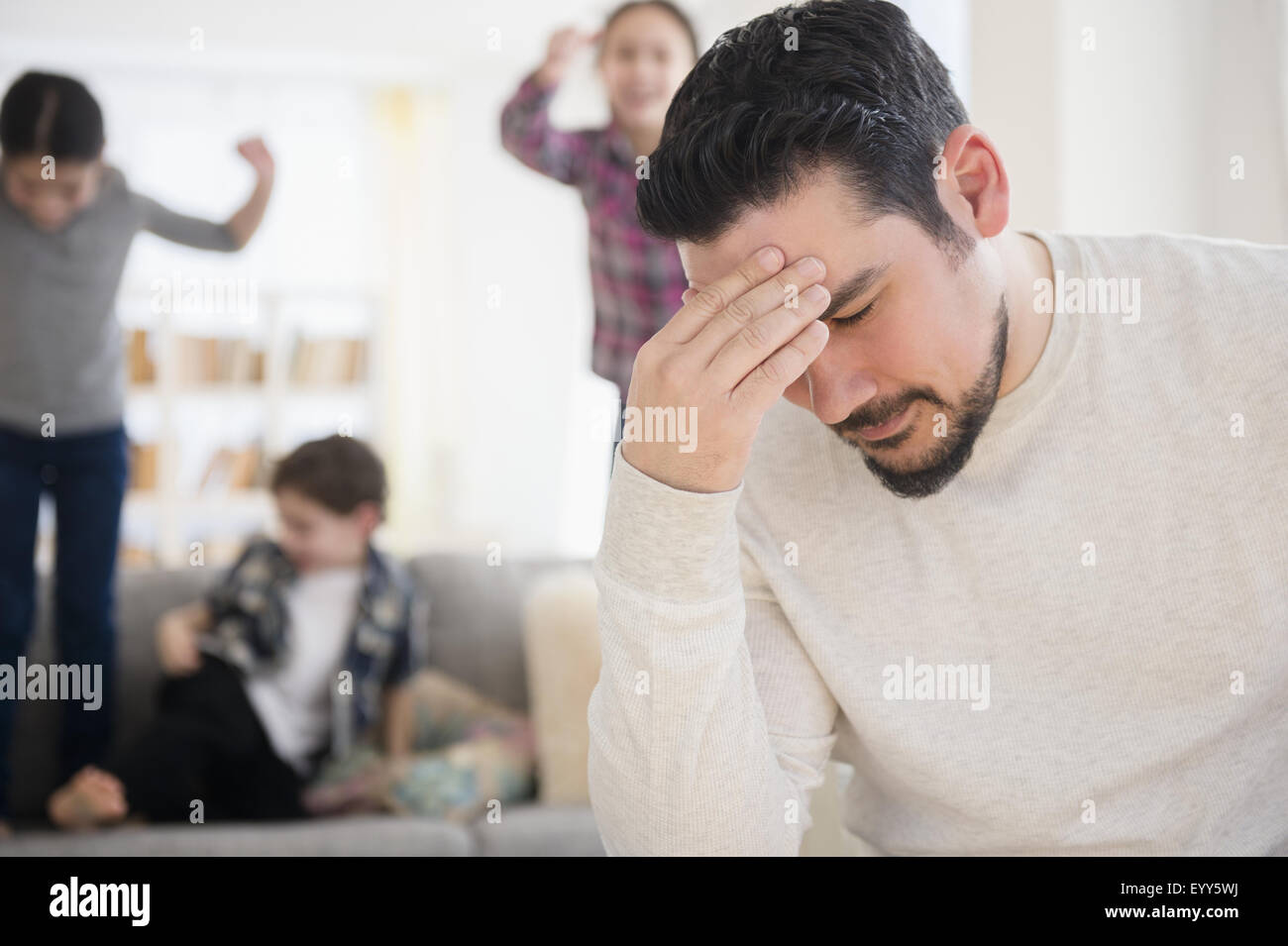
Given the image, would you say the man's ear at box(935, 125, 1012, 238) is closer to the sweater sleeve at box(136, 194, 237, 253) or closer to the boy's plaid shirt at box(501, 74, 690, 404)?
the boy's plaid shirt at box(501, 74, 690, 404)

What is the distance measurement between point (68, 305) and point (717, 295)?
1658 millimetres

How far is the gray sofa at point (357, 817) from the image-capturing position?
1.88 m

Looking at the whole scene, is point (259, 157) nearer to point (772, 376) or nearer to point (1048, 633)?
point (772, 376)

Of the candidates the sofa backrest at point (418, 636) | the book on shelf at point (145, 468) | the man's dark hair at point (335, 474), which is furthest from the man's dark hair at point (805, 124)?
the book on shelf at point (145, 468)

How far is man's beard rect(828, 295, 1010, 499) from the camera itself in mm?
863

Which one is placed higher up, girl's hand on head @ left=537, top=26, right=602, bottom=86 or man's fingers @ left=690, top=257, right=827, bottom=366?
girl's hand on head @ left=537, top=26, right=602, bottom=86

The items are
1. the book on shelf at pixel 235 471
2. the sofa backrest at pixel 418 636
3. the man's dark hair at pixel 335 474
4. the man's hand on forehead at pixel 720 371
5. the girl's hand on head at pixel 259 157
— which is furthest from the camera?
the book on shelf at pixel 235 471

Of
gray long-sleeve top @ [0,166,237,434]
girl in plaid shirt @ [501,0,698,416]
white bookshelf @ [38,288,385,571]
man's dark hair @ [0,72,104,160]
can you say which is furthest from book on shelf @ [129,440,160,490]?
girl in plaid shirt @ [501,0,698,416]

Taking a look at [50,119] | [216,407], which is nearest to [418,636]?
[50,119]

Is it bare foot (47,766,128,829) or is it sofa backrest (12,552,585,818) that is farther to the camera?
sofa backrest (12,552,585,818)

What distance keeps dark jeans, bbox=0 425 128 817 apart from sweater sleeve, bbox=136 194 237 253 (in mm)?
375

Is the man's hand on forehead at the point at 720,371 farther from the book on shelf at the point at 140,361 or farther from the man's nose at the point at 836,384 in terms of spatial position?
the book on shelf at the point at 140,361
